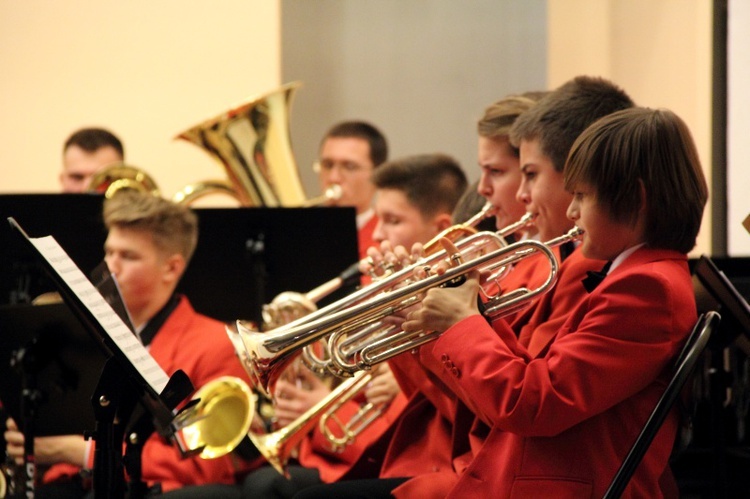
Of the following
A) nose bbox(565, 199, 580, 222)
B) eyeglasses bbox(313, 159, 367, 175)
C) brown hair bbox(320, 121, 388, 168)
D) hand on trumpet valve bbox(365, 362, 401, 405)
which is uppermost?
nose bbox(565, 199, 580, 222)

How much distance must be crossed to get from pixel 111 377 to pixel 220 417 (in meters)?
0.64

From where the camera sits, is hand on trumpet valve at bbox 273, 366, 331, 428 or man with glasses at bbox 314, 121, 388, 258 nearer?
hand on trumpet valve at bbox 273, 366, 331, 428

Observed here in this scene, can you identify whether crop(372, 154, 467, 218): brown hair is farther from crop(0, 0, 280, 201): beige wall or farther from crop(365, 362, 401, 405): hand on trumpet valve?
crop(0, 0, 280, 201): beige wall

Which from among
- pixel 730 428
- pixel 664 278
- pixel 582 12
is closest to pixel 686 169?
pixel 664 278

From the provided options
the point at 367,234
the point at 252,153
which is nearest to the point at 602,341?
the point at 252,153

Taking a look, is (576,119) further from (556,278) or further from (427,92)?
(427,92)

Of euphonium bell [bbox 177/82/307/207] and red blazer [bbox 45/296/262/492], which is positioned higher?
euphonium bell [bbox 177/82/307/207]

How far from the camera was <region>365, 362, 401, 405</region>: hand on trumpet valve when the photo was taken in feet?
10.8

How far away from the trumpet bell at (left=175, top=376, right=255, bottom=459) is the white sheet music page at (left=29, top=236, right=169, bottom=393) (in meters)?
0.50

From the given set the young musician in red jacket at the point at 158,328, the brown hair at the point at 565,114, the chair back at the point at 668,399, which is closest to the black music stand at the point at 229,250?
the young musician in red jacket at the point at 158,328

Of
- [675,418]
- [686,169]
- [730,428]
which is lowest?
[730,428]

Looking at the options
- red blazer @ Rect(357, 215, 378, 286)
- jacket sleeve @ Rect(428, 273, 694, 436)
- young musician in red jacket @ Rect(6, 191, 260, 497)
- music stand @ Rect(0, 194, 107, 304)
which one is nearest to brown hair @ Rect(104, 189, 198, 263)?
young musician in red jacket @ Rect(6, 191, 260, 497)

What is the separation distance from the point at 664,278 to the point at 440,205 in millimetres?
1760

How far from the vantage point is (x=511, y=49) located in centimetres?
684
